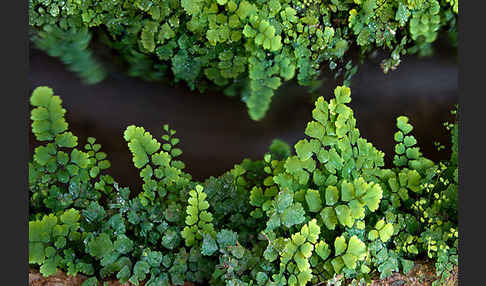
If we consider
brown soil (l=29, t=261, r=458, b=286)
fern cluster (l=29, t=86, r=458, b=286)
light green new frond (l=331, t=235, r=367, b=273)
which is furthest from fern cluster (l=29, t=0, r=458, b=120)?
brown soil (l=29, t=261, r=458, b=286)

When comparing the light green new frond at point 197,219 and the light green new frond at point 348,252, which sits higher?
the light green new frond at point 197,219

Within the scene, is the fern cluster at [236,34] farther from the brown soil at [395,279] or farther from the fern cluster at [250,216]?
the brown soil at [395,279]

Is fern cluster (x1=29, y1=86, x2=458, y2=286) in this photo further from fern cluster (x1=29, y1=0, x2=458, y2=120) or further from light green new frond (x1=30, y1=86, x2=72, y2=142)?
fern cluster (x1=29, y1=0, x2=458, y2=120)

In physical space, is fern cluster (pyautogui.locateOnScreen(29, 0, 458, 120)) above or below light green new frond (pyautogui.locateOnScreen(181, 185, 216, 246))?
above

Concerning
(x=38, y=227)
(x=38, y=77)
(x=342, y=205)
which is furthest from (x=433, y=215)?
(x=38, y=77)

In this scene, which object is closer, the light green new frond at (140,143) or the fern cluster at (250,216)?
the fern cluster at (250,216)

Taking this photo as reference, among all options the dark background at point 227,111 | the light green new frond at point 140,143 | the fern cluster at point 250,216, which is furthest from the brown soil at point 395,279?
the dark background at point 227,111

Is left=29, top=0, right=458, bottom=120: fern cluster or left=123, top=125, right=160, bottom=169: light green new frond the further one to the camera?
left=29, top=0, right=458, bottom=120: fern cluster
